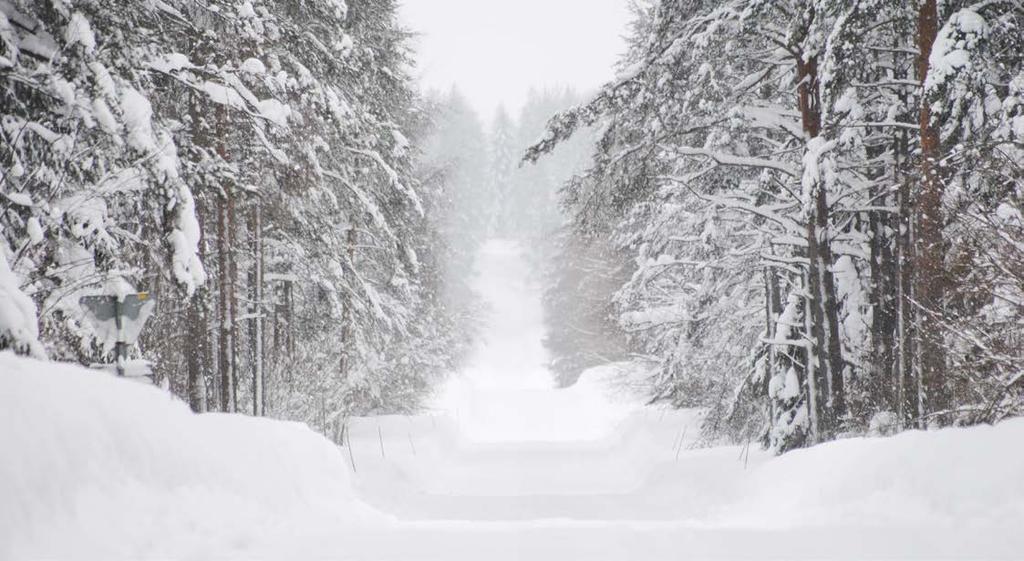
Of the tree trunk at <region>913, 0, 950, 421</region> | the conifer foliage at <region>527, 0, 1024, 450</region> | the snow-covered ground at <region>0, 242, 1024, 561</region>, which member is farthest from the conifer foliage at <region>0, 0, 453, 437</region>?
the tree trunk at <region>913, 0, 950, 421</region>

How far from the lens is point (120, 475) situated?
4.80 m

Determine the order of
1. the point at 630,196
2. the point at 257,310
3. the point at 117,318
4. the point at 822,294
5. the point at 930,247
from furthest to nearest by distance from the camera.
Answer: the point at 257,310, the point at 630,196, the point at 822,294, the point at 930,247, the point at 117,318

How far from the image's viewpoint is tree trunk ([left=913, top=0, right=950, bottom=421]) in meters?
8.27

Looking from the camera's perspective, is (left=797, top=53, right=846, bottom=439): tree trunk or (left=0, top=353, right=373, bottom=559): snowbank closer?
(left=0, top=353, right=373, bottom=559): snowbank

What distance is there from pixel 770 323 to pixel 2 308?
10983mm

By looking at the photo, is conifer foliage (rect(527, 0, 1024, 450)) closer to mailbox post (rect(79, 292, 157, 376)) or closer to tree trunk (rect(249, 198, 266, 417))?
tree trunk (rect(249, 198, 266, 417))

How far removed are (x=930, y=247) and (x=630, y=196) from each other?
4480mm

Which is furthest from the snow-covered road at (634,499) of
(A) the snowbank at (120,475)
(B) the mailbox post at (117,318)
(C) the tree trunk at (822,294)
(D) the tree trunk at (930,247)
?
(B) the mailbox post at (117,318)

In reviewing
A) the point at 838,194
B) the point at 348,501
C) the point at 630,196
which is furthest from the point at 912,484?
the point at 630,196

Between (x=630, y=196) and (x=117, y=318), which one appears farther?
(x=630, y=196)

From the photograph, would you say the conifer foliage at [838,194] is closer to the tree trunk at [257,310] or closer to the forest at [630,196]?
the forest at [630,196]

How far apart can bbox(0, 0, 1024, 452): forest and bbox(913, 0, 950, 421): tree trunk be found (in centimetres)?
4

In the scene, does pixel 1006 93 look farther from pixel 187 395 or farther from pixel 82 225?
pixel 187 395

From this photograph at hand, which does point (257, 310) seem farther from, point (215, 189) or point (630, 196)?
point (630, 196)
